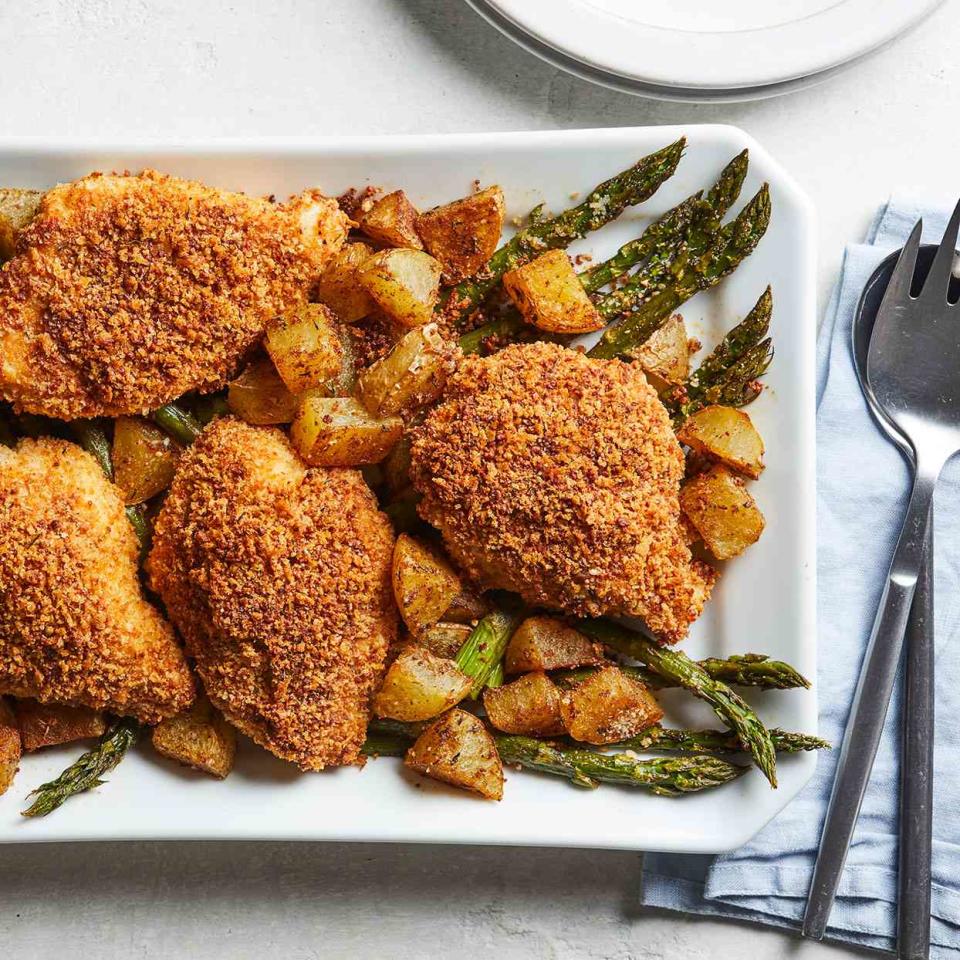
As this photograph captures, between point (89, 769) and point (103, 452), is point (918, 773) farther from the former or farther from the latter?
point (103, 452)

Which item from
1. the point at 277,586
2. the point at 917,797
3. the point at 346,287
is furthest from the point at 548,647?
the point at 917,797

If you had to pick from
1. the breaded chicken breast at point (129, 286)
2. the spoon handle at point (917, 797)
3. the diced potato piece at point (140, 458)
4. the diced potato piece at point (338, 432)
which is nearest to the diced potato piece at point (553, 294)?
the diced potato piece at point (338, 432)

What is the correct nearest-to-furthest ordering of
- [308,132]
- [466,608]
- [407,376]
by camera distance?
[407,376]
[466,608]
[308,132]

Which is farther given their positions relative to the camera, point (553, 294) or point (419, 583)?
point (553, 294)

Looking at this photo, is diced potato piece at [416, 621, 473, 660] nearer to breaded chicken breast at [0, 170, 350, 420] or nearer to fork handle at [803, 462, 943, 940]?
breaded chicken breast at [0, 170, 350, 420]

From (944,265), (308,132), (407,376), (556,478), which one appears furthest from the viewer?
(308,132)

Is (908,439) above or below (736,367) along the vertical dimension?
below
